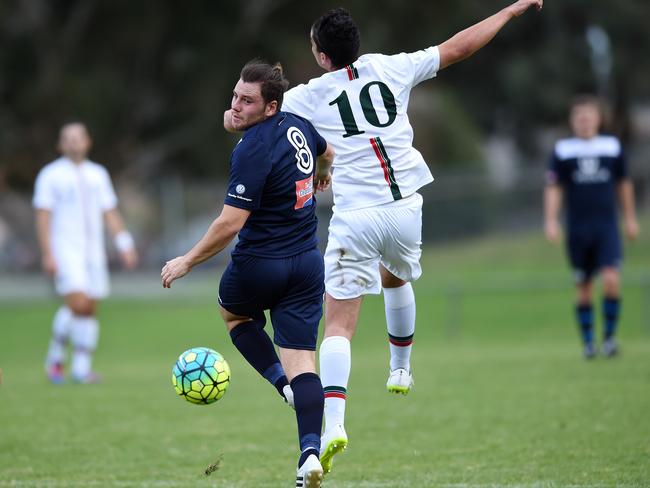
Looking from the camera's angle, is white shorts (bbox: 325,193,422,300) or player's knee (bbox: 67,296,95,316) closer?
white shorts (bbox: 325,193,422,300)

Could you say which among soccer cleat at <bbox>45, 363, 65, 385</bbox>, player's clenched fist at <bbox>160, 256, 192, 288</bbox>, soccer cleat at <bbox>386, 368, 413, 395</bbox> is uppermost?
player's clenched fist at <bbox>160, 256, 192, 288</bbox>

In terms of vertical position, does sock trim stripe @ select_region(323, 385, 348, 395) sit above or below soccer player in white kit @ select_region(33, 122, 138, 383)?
below

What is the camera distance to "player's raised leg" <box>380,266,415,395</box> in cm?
701

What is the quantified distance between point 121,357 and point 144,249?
35.0ft

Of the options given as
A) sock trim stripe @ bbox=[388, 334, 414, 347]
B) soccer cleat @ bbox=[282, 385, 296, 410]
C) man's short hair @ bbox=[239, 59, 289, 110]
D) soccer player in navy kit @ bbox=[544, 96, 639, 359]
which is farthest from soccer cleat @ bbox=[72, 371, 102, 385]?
man's short hair @ bbox=[239, 59, 289, 110]

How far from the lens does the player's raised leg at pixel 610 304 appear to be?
472 inches

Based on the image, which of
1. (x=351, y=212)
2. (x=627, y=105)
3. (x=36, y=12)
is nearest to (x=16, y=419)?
(x=351, y=212)

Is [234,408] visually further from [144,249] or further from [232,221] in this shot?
[144,249]

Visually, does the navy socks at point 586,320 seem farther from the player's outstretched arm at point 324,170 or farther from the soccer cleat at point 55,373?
the player's outstretched arm at point 324,170

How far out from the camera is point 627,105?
42719 millimetres

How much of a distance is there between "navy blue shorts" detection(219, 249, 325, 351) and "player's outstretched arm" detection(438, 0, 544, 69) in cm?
139

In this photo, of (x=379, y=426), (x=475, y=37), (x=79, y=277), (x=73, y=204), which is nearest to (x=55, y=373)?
(x=79, y=277)

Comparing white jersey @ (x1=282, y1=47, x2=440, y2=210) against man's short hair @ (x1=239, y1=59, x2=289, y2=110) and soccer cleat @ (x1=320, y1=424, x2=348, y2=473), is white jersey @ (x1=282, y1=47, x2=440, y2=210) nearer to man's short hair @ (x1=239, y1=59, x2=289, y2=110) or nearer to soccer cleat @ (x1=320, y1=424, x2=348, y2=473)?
man's short hair @ (x1=239, y1=59, x2=289, y2=110)

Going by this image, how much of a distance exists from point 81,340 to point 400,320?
5.64m
